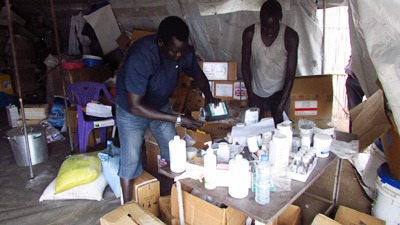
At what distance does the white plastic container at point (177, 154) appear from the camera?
1614mm

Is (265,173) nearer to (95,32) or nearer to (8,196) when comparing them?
(8,196)

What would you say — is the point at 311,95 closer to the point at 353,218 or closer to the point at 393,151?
the point at 393,151

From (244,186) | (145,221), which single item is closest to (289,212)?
(244,186)

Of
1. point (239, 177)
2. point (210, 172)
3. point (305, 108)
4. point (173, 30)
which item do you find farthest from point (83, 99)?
point (239, 177)

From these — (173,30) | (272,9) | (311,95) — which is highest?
(272,9)

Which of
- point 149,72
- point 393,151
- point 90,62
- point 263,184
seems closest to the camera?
point 263,184

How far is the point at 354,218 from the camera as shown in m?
1.92

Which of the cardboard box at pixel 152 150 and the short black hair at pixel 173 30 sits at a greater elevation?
the short black hair at pixel 173 30

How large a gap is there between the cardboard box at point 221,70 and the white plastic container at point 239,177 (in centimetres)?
255

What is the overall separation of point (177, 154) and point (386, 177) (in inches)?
54.0

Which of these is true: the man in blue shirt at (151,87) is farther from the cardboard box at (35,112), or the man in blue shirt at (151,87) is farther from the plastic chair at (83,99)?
the cardboard box at (35,112)

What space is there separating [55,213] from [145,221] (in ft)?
3.80

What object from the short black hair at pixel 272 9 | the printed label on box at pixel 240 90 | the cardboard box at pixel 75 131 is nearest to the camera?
the short black hair at pixel 272 9

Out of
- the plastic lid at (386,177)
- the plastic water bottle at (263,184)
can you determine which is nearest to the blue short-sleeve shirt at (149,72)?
the plastic water bottle at (263,184)
